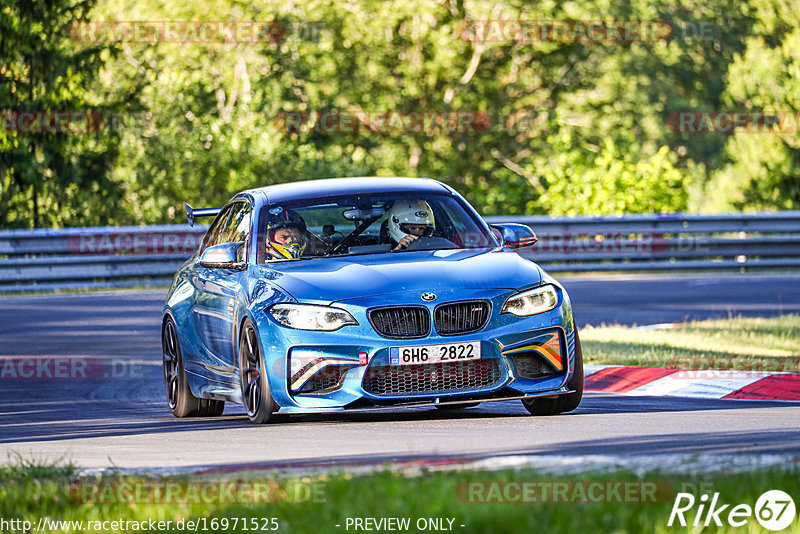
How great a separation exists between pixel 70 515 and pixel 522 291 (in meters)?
3.94

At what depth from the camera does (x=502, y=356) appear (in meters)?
9.05

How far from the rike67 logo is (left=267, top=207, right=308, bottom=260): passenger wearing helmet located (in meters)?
5.06

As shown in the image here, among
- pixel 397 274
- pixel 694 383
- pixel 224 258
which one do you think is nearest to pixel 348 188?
pixel 224 258

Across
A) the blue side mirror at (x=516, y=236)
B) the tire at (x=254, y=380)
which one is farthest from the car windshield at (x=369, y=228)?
the tire at (x=254, y=380)

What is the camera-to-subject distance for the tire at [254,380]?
9.21m

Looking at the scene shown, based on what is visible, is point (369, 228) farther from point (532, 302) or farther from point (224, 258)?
point (532, 302)

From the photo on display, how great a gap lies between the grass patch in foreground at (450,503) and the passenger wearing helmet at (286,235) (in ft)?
12.2

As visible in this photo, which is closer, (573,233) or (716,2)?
(573,233)

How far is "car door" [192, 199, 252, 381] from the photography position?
32.5 feet

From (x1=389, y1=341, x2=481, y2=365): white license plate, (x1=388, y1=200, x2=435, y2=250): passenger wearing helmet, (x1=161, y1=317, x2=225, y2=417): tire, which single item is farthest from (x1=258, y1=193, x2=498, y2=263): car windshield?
(x1=161, y1=317, x2=225, y2=417): tire

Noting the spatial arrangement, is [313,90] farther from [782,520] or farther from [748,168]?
[782,520]

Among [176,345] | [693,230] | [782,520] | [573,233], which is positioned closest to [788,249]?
[693,230]

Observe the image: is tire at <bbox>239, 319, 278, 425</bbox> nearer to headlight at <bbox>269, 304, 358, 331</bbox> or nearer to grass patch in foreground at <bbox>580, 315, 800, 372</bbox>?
headlight at <bbox>269, 304, 358, 331</bbox>

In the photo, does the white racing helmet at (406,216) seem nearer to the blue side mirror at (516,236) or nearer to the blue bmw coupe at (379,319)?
the blue bmw coupe at (379,319)
